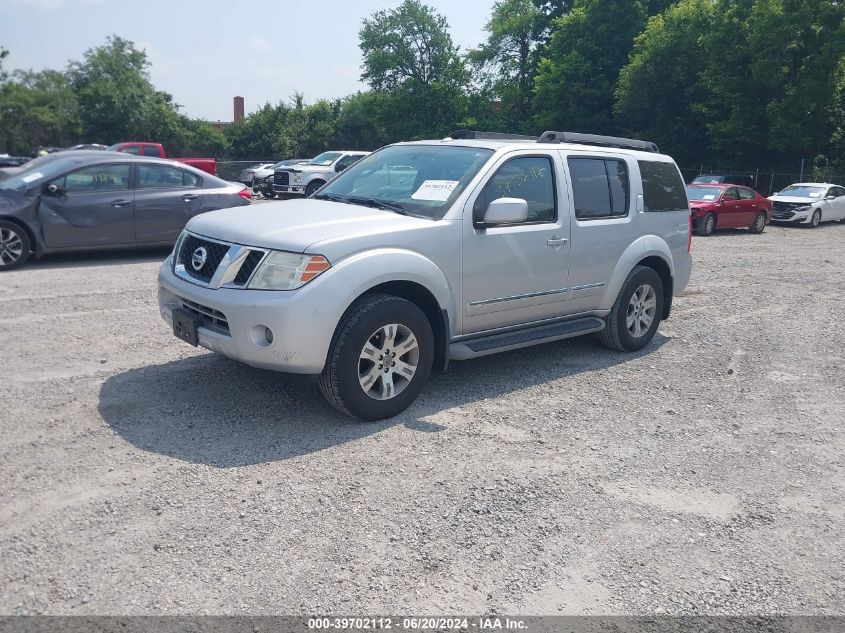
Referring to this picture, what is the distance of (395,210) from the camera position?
547 cm

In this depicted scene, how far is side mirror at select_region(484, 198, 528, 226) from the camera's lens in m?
5.35

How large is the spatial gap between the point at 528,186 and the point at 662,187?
2018 millimetres

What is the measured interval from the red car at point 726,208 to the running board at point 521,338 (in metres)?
14.9

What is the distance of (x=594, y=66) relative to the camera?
163 feet

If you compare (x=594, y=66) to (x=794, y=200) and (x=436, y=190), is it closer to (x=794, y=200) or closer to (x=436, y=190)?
(x=794, y=200)

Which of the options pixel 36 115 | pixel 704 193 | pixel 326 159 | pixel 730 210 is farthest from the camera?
pixel 36 115

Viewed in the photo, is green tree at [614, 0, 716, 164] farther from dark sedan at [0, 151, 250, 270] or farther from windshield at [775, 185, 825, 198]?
dark sedan at [0, 151, 250, 270]

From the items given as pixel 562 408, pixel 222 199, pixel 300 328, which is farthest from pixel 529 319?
pixel 222 199

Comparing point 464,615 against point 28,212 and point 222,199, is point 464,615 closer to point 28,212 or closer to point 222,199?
point 28,212

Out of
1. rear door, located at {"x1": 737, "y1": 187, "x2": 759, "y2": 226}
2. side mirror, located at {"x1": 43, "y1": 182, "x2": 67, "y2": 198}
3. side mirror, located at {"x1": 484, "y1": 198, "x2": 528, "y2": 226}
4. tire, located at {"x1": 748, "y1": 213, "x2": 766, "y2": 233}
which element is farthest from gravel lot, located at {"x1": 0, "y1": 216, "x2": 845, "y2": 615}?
tire, located at {"x1": 748, "y1": 213, "x2": 766, "y2": 233}

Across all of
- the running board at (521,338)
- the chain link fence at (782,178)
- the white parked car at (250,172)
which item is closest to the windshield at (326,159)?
the white parked car at (250,172)

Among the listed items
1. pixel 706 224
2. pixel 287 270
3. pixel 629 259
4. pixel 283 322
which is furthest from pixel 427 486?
pixel 706 224

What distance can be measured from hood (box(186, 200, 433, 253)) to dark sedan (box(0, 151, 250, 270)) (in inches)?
233

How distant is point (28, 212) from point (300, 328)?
24.4 feet
